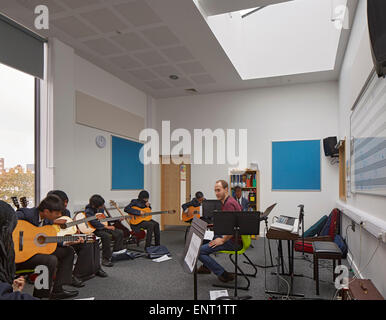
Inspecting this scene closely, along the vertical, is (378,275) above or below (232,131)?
below

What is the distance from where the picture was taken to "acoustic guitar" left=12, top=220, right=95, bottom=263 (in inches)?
118

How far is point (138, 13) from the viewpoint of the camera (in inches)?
172

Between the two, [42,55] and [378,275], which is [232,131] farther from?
[378,275]

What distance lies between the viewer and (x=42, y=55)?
16.4ft

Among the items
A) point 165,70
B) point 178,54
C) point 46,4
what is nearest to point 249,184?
point 165,70

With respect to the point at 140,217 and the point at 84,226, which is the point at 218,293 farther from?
the point at 140,217

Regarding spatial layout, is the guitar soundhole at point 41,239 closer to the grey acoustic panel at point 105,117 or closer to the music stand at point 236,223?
the music stand at point 236,223

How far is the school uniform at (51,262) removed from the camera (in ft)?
10.0

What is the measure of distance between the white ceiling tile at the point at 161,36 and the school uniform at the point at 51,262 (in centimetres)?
333

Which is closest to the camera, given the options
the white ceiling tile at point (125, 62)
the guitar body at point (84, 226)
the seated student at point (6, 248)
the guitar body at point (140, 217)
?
the seated student at point (6, 248)

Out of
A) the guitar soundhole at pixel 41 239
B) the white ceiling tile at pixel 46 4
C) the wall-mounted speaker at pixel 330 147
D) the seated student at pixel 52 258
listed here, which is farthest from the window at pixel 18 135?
the wall-mounted speaker at pixel 330 147
